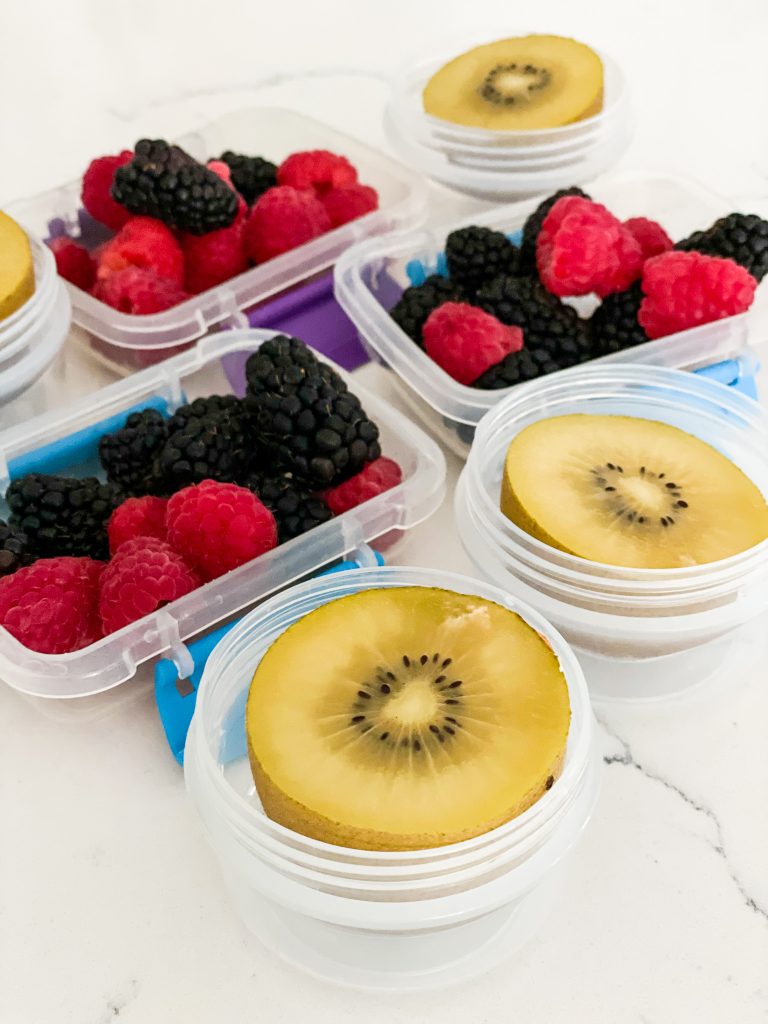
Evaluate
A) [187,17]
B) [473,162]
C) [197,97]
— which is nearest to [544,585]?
[473,162]

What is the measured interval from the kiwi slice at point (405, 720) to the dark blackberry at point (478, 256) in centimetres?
48

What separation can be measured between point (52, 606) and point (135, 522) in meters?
0.11

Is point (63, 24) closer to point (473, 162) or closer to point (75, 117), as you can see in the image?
point (75, 117)

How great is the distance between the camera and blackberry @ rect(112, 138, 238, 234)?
1137 mm

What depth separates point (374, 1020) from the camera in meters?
0.67

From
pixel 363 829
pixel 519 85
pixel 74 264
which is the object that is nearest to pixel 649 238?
pixel 519 85

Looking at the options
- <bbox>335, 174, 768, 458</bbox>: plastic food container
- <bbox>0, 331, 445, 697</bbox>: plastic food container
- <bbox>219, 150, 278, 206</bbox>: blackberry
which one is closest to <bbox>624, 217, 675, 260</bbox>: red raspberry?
<bbox>335, 174, 768, 458</bbox>: plastic food container

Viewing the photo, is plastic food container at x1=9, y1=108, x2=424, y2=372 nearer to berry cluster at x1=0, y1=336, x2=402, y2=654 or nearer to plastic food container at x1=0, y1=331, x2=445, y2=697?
plastic food container at x1=0, y1=331, x2=445, y2=697

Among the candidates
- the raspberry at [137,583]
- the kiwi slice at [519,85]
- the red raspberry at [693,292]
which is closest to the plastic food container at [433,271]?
the red raspberry at [693,292]

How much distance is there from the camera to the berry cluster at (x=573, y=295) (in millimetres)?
1012

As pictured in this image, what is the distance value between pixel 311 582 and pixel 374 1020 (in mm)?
306

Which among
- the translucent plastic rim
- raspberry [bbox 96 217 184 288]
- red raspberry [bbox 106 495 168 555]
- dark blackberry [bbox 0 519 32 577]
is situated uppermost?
raspberry [bbox 96 217 184 288]

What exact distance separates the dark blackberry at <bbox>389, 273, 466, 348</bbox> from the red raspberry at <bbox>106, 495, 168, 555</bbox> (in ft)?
1.13

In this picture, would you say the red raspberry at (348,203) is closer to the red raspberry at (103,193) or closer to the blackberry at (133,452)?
the red raspberry at (103,193)
